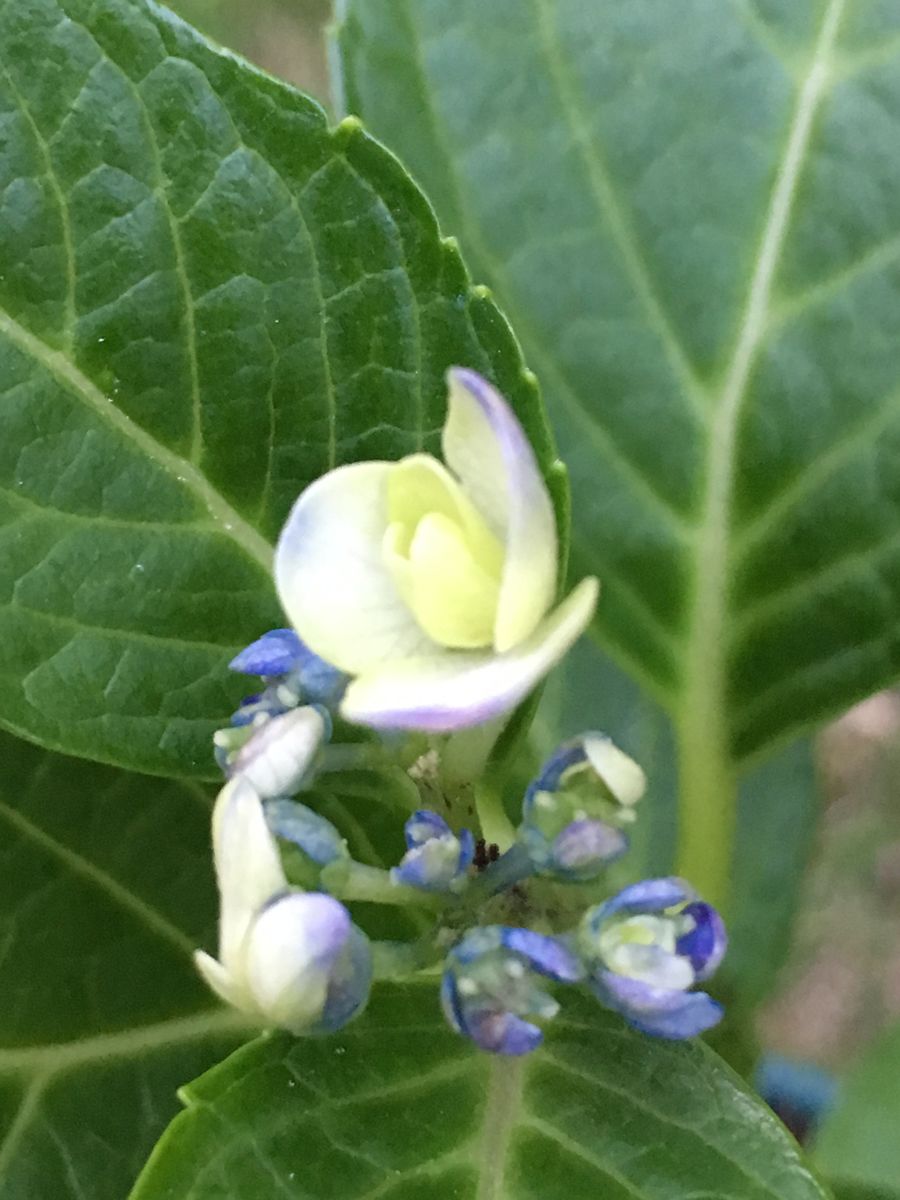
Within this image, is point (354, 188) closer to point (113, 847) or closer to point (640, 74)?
point (640, 74)

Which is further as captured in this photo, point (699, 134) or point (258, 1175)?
point (699, 134)

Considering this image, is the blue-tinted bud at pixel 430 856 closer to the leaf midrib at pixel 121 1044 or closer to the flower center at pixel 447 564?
the flower center at pixel 447 564

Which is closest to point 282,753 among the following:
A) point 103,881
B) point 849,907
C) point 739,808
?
point 103,881

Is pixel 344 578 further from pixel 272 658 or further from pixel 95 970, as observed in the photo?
pixel 95 970

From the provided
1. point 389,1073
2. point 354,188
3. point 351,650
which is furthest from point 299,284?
point 389,1073

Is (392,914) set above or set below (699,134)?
below

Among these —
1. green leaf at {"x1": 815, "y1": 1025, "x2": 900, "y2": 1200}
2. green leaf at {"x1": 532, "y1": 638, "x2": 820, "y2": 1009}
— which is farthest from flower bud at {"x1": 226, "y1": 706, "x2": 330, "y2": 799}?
green leaf at {"x1": 815, "y1": 1025, "x2": 900, "y2": 1200}

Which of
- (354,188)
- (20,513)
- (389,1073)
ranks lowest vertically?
(389,1073)
